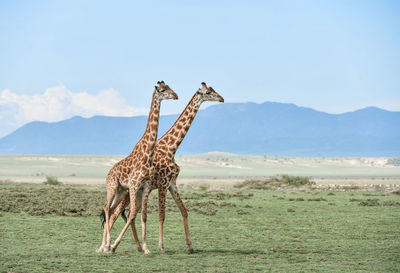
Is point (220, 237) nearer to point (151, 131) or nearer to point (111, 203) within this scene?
point (111, 203)

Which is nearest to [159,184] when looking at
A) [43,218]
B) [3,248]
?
[3,248]

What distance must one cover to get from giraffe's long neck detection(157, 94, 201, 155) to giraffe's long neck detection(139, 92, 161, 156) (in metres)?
0.71

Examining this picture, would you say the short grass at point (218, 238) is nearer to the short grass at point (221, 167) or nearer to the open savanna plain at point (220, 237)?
the open savanna plain at point (220, 237)

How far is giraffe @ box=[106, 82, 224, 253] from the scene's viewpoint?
14.4 meters

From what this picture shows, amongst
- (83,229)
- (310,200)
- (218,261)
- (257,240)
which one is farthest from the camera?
(310,200)

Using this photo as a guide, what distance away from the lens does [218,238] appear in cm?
1736

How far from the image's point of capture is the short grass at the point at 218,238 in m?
12.6

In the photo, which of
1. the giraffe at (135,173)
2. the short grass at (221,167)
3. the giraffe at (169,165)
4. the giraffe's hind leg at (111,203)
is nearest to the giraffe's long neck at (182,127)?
the giraffe at (169,165)

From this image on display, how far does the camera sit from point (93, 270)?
→ 11.9 m

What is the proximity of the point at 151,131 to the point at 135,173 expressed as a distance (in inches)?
43.5

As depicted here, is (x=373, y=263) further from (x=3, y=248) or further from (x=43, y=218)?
(x=43, y=218)

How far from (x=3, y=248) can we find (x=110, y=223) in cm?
258

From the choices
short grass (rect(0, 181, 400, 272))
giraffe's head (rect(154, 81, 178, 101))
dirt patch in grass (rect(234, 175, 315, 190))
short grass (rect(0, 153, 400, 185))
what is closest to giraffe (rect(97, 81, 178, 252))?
giraffe's head (rect(154, 81, 178, 101))

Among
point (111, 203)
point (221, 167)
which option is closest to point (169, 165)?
point (111, 203)
